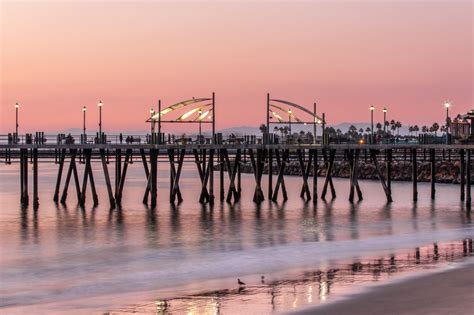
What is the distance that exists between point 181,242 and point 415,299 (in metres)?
16.5

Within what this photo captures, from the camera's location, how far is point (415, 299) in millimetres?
23094

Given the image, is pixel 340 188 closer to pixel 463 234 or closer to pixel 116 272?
pixel 463 234

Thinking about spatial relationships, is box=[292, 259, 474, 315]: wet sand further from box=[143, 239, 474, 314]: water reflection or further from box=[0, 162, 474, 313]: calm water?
box=[0, 162, 474, 313]: calm water

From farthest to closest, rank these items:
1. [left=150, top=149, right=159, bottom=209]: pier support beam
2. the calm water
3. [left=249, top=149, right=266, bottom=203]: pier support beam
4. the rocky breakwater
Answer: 1. the rocky breakwater
2. [left=249, top=149, right=266, bottom=203]: pier support beam
3. [left=150, top=149, right=159, bottom=209]: pier support beam
4. the calm water

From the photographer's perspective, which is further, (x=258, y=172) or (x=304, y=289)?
(x=258, y=172)

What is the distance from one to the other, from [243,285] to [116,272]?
552 cm

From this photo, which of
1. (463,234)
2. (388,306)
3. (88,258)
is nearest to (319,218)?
(463,234)

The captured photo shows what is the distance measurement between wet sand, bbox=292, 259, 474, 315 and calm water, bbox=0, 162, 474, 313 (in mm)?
4207

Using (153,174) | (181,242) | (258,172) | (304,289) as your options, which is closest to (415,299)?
(304,289)

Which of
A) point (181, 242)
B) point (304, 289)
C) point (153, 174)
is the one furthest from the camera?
point (153, 174)

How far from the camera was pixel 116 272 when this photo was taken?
1171 inches

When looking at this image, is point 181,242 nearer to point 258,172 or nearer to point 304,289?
point 304,289

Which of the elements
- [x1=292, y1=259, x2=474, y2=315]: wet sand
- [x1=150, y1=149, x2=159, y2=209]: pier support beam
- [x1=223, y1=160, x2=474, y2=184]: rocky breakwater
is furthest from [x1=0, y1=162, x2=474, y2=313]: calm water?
[x1=223, y1=160, x2=474, y2=184]: rocky breakwater

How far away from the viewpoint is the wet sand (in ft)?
71.2
